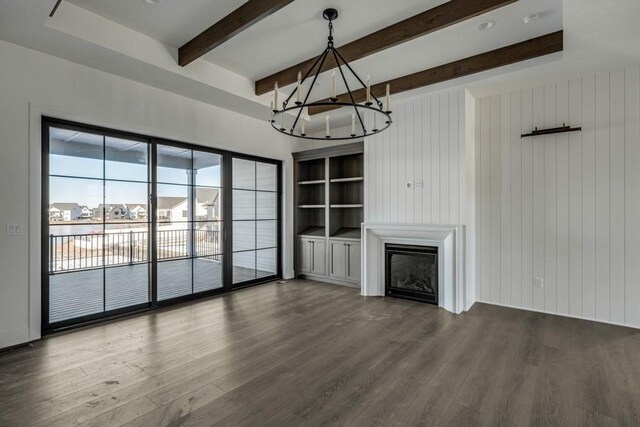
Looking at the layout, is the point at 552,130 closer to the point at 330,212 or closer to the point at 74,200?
the point at 330,212

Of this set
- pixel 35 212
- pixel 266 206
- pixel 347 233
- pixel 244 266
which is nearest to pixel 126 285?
pixel 35 212

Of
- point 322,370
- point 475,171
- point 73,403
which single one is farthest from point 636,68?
point 73,403

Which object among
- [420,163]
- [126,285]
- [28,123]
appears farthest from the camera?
[420,163]

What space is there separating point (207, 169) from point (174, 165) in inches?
20.5

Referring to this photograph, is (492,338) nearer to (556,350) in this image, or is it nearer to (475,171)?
(556,350)

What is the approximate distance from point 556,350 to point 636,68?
126 inches

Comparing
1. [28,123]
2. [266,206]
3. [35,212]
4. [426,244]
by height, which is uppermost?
[28,123]

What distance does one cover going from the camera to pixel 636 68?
137 inches

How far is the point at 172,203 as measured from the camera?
4.43 metres

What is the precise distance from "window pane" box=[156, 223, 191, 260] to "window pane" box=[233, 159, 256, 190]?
1136 mm

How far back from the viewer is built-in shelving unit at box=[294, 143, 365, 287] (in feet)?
18.2

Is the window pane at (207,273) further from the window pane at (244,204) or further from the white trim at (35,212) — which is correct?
the white trim at (35,212)

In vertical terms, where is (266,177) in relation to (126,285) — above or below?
above

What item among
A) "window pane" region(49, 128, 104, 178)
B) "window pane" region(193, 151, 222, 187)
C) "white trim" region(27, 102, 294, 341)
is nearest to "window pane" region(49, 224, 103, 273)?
"white trim" region(27, 102, 294, 341)
